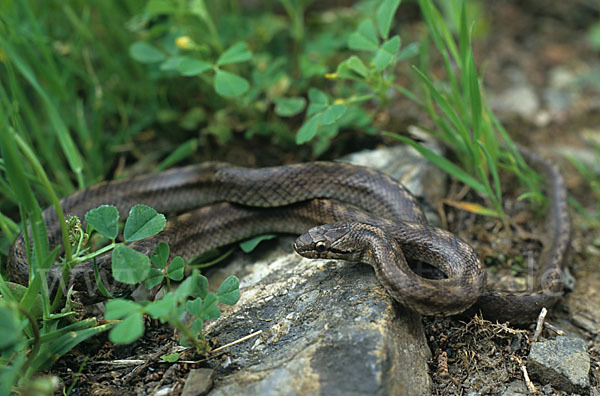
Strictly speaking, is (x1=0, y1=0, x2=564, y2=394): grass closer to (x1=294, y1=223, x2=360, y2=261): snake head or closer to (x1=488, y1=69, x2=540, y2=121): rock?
(x1=294, y1=223, x2=360, y2=261): snake head

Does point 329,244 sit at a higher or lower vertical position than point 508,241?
higher

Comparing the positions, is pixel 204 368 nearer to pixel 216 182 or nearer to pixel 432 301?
pixel 432 301

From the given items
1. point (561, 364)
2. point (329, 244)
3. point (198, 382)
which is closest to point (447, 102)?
point (329, 244)

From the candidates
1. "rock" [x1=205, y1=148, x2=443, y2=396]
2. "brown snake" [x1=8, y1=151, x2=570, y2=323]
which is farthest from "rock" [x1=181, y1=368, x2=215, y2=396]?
"brown snake" [x1=8, y1=151, x2=570, y2=323]

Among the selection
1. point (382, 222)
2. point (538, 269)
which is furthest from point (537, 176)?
point (382, 222)

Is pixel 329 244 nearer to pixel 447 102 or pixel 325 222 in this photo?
pixel 325 222

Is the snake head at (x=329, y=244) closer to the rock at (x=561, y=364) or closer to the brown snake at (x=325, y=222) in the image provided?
the brown snake at (x=325, y=222)
